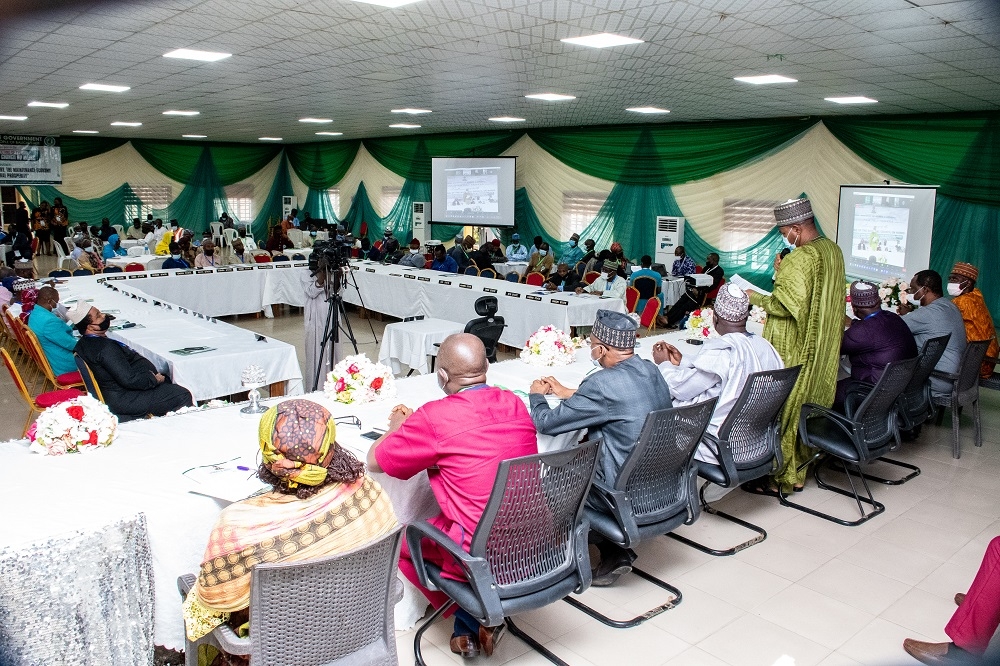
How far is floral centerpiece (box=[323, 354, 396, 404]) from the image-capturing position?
12.3 feet

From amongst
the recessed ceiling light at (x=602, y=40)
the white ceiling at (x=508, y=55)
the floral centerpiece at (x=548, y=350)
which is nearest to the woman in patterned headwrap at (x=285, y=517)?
the white ceiling at (x=508, y=55)

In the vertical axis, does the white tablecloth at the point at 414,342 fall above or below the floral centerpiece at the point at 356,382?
below

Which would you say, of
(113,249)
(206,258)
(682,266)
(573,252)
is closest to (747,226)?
(682,266)

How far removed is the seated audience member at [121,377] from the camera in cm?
470

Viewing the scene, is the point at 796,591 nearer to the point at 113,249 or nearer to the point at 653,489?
the point at 653,489

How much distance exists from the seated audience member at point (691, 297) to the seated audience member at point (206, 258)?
6207mm

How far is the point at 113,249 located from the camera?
47.1 feet

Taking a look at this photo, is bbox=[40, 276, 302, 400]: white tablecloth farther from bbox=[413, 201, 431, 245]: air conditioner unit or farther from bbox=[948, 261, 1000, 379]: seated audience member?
bbox=[413, 201, 431, 245]: air conditioner unit

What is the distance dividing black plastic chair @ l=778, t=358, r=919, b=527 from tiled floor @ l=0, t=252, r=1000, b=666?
0.42ft

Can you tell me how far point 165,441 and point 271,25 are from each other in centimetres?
311

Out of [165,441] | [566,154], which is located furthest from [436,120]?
[165,441]

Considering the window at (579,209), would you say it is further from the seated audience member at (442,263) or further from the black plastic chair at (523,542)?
the black plastic chair at (523,542)

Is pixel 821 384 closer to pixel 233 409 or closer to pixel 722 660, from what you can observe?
pixel 722 660

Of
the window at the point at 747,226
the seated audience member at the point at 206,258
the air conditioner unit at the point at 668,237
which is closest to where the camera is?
the seated audience member at the point at 206,258
